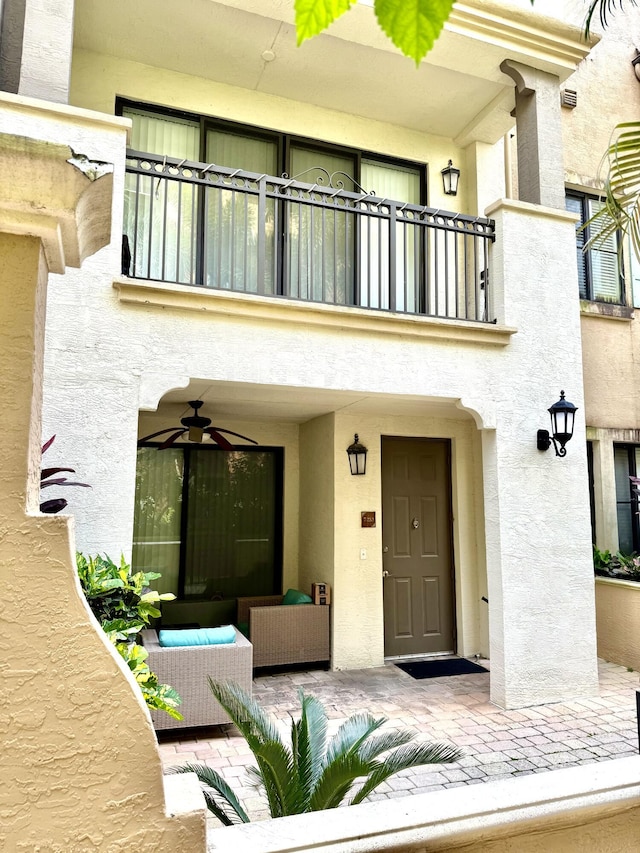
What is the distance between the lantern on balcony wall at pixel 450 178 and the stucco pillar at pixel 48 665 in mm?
7044

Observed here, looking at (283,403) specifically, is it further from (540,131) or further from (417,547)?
(540,131)

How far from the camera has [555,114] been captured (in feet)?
21.6

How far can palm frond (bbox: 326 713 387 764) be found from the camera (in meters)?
3.10

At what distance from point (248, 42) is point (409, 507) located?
19.0 feet

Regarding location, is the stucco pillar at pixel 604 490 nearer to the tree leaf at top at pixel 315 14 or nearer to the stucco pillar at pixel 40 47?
the stucco pillar at pixel 40 47

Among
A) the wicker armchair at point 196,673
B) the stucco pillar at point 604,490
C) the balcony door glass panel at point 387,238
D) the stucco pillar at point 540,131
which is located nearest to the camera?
the wicker armchair at point 196,673

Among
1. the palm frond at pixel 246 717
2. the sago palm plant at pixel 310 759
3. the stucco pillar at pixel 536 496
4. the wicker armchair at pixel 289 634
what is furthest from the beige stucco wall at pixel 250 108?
the sago palm plant at pixel 310 759

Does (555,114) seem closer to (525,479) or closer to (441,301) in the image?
(441,301)

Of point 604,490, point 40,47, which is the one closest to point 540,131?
point 604,490

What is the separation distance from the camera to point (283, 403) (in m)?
6.66

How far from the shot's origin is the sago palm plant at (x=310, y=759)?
113 inches

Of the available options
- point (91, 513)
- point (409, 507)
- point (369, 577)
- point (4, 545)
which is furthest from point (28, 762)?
point (409, 507)

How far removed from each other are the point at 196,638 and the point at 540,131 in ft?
21.1

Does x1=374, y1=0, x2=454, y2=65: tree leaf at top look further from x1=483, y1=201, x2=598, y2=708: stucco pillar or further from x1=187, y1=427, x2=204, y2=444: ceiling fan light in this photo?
x1=187, y1=427, x2=204, y2=444: ceiling fan light
